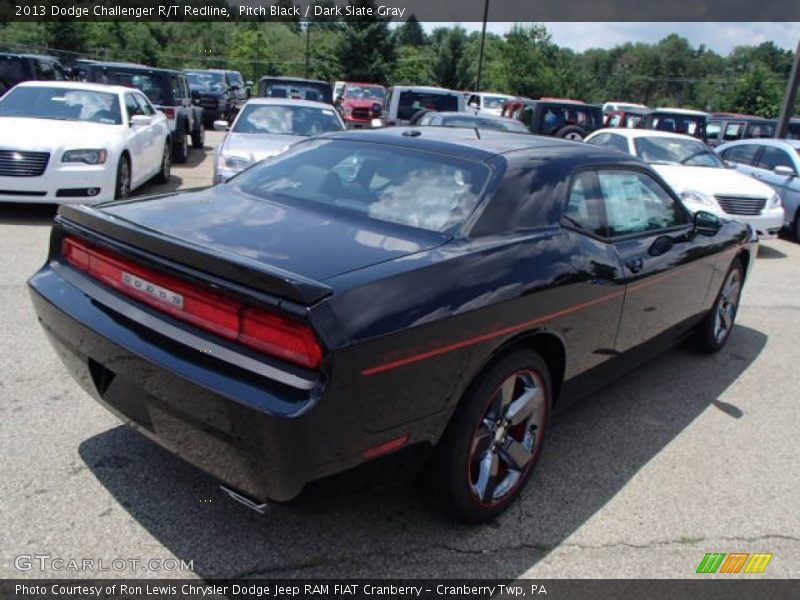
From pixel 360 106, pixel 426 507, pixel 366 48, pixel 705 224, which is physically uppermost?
pixel 366 48

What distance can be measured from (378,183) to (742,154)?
438 inches

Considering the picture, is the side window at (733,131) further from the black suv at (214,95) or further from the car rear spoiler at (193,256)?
the car rear spoiler at (193,256)

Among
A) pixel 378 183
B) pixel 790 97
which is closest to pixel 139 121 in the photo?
pixel 378 183

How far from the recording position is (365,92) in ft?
73.2

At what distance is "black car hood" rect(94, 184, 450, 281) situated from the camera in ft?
7.71

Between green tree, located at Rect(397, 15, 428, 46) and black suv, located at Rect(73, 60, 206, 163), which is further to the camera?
green tree, located at Rect(397, 15, 428, 46)

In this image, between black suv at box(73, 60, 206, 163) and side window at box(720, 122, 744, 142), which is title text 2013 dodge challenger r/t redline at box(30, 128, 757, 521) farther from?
side window at box(720, 122, 744, 142)

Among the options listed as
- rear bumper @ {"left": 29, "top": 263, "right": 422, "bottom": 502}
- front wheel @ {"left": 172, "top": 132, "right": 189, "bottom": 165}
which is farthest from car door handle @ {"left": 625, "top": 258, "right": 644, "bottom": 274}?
front wheel @ {"left": 172, "top": 132, "right": 189, "bottom": 165}

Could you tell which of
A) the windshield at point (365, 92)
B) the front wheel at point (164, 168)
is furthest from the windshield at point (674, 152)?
the windshield at point (365, 92)

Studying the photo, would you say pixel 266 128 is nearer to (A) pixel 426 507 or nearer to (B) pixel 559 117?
(A) pixel 426 507

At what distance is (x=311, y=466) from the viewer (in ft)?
6.79

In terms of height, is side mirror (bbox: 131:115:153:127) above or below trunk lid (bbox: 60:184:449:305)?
below

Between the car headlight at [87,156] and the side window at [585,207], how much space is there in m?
6.25

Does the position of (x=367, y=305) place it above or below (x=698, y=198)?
above
